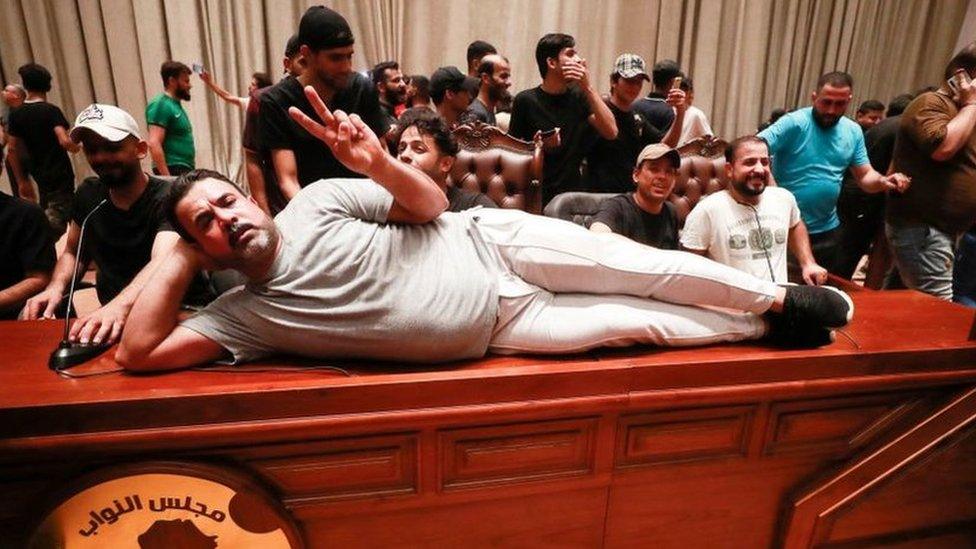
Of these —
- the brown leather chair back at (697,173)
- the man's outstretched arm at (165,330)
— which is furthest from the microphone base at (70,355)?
the brown leather chair back at (697,173)

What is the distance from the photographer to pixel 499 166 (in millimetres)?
2391

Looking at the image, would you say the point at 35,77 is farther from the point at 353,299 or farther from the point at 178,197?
the point at 353,299

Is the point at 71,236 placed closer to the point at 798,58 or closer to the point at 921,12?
the point at 798,58

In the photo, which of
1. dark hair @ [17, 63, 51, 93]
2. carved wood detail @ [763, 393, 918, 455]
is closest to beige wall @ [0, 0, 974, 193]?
dark hair @ [17, 63, 51, 93]

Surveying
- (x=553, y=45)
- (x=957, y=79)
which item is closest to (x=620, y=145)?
(x=553, y=45)

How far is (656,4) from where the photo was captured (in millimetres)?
5500

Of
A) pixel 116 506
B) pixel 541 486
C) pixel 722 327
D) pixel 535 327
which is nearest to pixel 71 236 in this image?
pixel 116 506

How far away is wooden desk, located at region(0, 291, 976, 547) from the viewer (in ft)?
3.45

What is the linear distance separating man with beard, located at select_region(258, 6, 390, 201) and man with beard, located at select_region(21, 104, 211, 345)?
16.2 inches

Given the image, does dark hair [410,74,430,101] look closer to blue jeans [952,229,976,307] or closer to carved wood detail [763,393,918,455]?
blue jeans [952,229,976,307]

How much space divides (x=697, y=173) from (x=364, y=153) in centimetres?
186

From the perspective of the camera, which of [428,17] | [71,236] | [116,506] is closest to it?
Result: [116,506]

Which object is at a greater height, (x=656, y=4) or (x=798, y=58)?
(x=656, y=4)

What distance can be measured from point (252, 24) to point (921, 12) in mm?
6491
